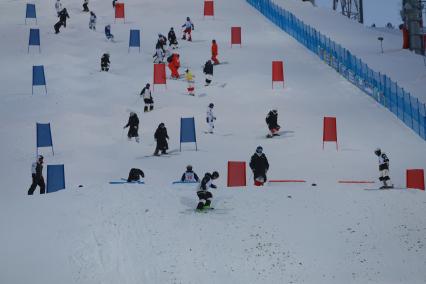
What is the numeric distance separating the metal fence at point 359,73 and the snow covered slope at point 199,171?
0.46m

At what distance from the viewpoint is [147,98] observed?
123 ft

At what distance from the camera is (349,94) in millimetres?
41562

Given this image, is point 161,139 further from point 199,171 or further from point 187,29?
point 187,29

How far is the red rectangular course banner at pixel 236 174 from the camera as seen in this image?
27094 mm

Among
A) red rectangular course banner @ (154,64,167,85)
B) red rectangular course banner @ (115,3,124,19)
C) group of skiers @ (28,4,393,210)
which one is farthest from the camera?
red rectangular course banner @ (115,3,124,19)

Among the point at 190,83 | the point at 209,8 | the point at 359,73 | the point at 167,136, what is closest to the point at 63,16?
the point at 209,8

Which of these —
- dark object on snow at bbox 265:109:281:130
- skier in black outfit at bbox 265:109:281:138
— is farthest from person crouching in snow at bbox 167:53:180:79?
dark object on snow at bbox 265:109:281:130

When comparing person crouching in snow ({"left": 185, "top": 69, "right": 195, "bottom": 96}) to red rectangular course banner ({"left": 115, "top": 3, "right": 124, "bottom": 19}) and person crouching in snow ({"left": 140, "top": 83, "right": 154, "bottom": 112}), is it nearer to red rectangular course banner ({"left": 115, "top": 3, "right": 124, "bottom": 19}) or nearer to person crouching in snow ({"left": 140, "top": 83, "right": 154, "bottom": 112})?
person crouching in snow ({"left": 140, "top": 83, "right": 154, "bottom": 112})

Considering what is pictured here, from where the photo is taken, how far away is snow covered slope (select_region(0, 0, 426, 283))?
20.3 m

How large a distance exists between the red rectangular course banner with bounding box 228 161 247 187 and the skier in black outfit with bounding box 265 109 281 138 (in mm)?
7189

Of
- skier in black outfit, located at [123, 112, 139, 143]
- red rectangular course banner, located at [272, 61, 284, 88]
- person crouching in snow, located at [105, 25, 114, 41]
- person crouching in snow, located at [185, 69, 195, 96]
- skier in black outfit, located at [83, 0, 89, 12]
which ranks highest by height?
skier in black outfit, located at [83, 0, 89, 12]

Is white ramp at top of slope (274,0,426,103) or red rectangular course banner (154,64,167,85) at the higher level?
white ramp at top of slope (274,0,426,103)

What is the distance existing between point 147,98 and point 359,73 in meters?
10.4

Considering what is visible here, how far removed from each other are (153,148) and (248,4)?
1215 inches
